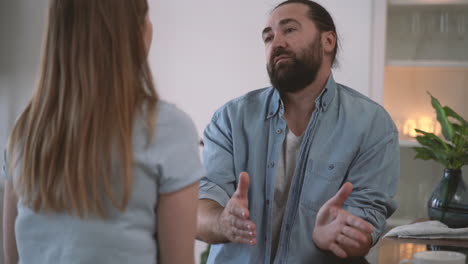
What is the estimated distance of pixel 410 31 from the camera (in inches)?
127

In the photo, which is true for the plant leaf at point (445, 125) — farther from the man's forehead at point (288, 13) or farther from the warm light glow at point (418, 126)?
the warm light glow at point (418, 126)

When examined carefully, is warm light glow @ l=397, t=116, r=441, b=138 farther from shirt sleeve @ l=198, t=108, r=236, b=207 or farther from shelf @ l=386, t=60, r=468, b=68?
shirt sleeve @ l=198, t=108, r=236, b=207

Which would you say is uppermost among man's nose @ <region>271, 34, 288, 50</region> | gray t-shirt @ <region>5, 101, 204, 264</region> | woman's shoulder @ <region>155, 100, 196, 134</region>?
woman's shoulder @ <region>155, 100, 196, 134</region>

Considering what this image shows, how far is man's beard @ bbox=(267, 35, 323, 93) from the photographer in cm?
188

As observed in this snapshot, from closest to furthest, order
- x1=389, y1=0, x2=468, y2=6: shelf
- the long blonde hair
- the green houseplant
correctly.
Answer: the long blonde hair, the green houseplant, x1=389, y1=0, x2=468, y2=6: shelf

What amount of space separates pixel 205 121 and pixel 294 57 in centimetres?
154

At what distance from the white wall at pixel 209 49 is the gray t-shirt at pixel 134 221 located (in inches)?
94.5

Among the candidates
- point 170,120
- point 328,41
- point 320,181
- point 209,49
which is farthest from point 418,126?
point 170,120

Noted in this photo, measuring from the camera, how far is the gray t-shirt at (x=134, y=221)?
887 mm

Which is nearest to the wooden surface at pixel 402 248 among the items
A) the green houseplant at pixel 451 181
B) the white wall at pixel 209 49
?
the green houseplant at pixel 451 181

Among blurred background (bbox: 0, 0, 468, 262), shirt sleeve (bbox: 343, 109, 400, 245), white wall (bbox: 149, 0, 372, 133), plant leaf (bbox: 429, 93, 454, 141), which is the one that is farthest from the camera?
white wall (bbox: 149, 0, 372, 133)

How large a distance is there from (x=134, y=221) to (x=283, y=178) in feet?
3.10

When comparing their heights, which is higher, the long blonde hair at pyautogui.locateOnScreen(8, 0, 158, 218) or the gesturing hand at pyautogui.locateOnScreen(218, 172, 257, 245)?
the long blonde hair at pyautogui.locateOnScreen(8, 0, 158, 218)

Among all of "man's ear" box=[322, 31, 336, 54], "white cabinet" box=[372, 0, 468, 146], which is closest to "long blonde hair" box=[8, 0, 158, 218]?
"man's ear" box=[322, 31, 336, 54]
